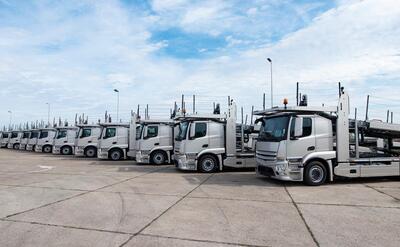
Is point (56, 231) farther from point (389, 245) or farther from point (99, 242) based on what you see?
point (389, 245)

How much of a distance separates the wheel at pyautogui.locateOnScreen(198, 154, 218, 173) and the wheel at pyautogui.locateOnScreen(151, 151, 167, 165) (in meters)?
3.84

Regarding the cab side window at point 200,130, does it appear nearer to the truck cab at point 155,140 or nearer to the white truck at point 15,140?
the truck cab at point 155,140

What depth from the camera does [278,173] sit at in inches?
382

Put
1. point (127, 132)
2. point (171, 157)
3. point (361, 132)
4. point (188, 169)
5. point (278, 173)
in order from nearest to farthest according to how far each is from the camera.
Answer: point (278, 173), point (361, 132), point (188, 169), point (171, 157), point (127, 132)

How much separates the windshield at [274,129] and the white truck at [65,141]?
722 inches

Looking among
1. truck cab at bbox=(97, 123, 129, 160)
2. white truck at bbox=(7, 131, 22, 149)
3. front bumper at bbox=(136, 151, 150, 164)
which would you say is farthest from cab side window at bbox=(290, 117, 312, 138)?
white truck at bbox=(7, 131, 22, 149)

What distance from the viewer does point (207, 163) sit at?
1338 centimetres

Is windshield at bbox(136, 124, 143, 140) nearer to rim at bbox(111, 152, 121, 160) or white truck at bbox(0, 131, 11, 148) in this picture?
rim at bbox(111, 152, 121, 160)

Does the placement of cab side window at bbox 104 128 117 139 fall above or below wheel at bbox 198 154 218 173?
A: above

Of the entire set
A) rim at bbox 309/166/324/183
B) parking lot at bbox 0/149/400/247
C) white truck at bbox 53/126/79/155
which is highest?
white truck at bbox 53/126/79/155

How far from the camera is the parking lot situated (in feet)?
16.2

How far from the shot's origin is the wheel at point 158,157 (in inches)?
656

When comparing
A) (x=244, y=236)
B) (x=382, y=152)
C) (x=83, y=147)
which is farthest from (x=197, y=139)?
(x=83, y=147)

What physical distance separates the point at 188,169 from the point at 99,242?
8.49 meters
